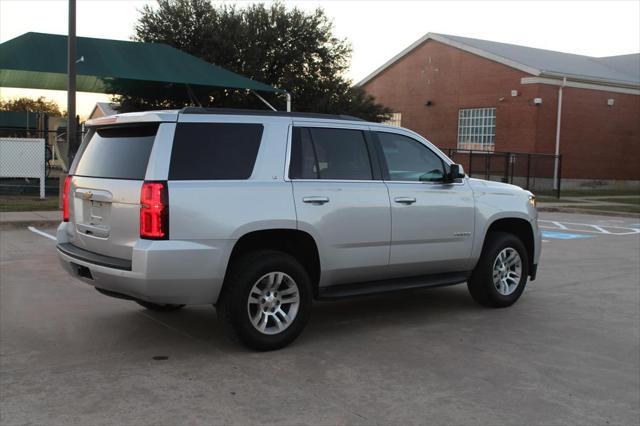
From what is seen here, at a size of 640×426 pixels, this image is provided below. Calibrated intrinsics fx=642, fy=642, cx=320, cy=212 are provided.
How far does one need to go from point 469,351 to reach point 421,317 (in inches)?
48.2

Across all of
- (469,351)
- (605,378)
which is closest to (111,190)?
(469,351)

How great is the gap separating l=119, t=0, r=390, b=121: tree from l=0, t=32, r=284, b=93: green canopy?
598 centimetres

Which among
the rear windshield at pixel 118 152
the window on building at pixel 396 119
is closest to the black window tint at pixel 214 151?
the rear windshield at pixel 118 152

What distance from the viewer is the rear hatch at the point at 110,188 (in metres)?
5.07

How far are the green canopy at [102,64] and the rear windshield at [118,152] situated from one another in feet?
56.1

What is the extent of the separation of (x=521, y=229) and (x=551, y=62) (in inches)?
1266

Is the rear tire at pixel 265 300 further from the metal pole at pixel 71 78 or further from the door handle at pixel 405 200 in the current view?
the metal pole at pixel 71 78

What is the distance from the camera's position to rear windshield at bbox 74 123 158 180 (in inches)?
205

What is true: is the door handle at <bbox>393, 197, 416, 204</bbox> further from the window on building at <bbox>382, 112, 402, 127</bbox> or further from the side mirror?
the window on building at <bbox>382, 112, 402, 127</bbox>

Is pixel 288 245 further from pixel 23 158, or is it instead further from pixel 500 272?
pixel 23 158

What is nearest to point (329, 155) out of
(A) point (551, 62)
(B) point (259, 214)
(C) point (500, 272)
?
(B) point (259, 214)

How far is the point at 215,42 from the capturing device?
34125 mm

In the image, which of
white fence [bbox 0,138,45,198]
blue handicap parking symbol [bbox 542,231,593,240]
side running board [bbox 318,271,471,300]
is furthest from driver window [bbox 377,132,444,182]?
white fence [bbox 0,138,45,198]

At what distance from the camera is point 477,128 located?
36.8m
